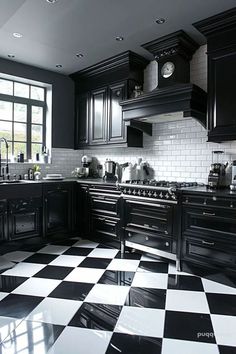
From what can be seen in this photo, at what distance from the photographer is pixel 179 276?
2729 millimetres

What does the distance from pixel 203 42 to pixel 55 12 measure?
1750 mm

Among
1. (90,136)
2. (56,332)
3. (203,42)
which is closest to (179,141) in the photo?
(203,42)

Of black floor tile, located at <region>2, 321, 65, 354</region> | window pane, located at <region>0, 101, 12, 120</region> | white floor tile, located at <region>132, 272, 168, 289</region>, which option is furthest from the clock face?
black floor tile, located at <region>2, 321, 65, 354</region>

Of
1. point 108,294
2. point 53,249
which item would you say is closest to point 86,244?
point 53,249

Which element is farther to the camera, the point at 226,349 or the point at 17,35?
the point at 17,35

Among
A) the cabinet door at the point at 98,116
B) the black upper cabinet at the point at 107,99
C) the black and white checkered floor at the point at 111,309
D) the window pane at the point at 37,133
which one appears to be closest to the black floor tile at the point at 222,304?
the black and white checkered floor at the point at 111,309

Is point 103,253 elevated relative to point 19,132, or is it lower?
lower

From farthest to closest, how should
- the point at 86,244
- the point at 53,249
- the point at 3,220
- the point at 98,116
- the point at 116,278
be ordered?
1. the point at 98,116
2. the point at 86,244
3. the point at 53,249
4. the point at 3,220
5. the point at 116,278

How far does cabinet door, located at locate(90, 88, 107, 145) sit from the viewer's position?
4246 mm

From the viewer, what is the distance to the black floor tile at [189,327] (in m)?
1.75

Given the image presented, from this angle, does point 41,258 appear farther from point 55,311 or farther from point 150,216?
point 150,216

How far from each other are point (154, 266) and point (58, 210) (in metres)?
1.67

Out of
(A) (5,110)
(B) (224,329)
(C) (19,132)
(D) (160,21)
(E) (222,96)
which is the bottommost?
(B) (224,329)

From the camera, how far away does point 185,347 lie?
164cm
